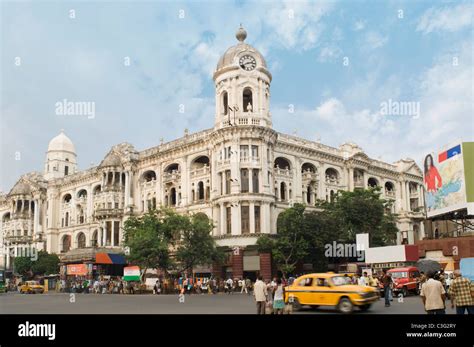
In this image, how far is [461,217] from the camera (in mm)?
46656

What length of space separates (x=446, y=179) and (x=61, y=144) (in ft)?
246

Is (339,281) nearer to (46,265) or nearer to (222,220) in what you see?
(222,220)

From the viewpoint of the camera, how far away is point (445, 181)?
153ft

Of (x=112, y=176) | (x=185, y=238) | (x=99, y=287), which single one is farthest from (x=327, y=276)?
(x=112, y=176)

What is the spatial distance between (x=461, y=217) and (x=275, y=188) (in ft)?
64.3

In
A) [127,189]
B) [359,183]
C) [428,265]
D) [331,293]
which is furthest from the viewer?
[359,183]

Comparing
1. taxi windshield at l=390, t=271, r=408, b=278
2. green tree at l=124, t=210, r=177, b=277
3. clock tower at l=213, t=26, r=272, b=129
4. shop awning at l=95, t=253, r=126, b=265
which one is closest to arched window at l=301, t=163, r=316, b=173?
clock tower at l=213, t=26, r=272, b=129

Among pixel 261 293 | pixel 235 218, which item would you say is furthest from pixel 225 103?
pixel 261 293

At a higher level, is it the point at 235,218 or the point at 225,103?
the point at 225,103

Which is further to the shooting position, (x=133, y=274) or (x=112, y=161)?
(x=112, y=161)

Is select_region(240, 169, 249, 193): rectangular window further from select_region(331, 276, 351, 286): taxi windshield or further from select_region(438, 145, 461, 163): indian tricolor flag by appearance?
select_region(331, 276, 351, 286): taxi windshield

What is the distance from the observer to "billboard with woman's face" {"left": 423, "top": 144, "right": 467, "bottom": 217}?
146ft

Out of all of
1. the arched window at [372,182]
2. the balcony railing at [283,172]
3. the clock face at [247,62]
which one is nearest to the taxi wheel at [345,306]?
the balcony railing at [283,172]
